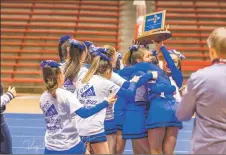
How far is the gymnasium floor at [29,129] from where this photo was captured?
5855 mm

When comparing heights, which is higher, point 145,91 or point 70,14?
point 70,14

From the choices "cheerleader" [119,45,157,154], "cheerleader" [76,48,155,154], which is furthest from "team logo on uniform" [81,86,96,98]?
"cheerleader" [119,45,157,154]

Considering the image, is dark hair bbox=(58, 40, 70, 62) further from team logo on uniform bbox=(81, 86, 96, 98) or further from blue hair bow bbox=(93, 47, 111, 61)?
team logo on uniform bbox=(81, 86, 96, 98)

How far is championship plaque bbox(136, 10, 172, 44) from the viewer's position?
3.94 m

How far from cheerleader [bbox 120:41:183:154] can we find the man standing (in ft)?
5.24

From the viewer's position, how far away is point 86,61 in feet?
14.9

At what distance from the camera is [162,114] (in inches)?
155

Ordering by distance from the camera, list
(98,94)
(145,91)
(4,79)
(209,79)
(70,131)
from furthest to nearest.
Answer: (4,79)
(145,91)
(98,94)
(70,131)
(209,79)

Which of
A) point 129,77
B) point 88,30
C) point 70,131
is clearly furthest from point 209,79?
point 88,30

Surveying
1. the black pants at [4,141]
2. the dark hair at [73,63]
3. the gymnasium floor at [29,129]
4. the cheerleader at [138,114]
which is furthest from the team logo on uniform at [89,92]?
the gymnasium floor at [29,129]

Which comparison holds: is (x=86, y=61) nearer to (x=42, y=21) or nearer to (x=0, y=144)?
(x=0, y=144)

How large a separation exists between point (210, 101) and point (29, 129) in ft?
17.8

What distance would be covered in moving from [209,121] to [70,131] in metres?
1.22

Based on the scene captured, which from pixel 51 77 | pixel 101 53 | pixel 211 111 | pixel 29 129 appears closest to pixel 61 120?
pixel 51 77
